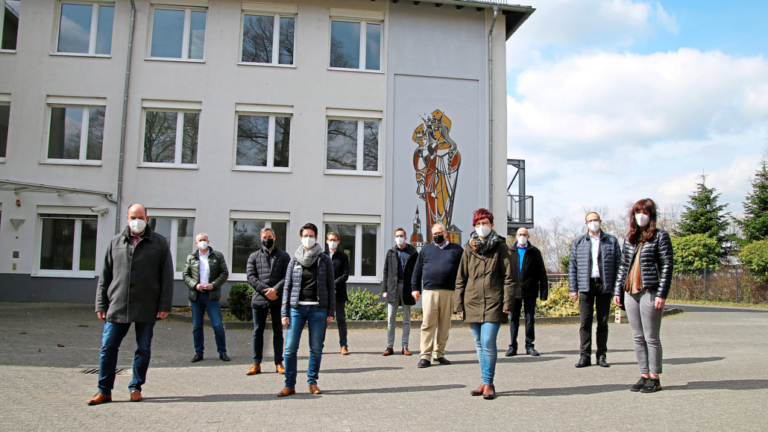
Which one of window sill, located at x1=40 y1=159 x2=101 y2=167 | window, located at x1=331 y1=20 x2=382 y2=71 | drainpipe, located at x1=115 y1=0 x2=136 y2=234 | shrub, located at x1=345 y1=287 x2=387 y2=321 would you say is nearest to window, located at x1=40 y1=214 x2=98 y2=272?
drainpipe, located at x1=115 y1=0 x2=136 y2=234

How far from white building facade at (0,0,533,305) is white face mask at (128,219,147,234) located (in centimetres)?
1153

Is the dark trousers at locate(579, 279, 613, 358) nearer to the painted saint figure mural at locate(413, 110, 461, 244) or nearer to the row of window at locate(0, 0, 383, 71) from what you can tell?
the painted saint figure mural at locate(413, 110, 461, 244)

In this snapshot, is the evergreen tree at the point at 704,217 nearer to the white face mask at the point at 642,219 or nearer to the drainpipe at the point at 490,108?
the drainpipe at the point at 490,108

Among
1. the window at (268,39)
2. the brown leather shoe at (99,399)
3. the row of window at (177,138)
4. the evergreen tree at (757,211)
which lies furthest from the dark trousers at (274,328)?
the evergreen tree at (757,211)

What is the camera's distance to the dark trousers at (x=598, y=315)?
7.96 metres

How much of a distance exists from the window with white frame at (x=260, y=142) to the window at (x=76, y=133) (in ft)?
14.2

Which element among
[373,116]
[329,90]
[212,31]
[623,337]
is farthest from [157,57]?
[623,337]

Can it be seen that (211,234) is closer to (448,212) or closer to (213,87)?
(213,87)

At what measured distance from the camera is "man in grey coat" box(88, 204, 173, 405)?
5816mm

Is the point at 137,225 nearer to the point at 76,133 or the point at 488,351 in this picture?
the point at 488,351

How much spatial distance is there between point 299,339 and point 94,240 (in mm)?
13858

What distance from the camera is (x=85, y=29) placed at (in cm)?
1808

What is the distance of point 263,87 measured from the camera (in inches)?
706

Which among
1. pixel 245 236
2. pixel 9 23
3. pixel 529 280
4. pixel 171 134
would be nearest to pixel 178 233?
pixel 245 236
